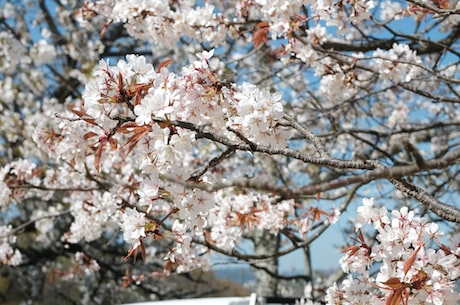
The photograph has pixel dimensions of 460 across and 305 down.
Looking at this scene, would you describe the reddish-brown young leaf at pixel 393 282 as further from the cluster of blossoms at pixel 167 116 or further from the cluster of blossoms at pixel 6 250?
the cluster of blossoms at pixel 6 250

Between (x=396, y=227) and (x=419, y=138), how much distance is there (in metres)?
3.81

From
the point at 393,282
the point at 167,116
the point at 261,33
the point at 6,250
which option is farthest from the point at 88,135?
the point at 6,250

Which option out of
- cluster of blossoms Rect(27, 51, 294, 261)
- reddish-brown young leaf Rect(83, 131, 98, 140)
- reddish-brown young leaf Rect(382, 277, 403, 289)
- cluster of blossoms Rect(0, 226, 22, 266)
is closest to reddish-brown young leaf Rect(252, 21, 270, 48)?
cluster of blossoms Rect(27, 51, 294, 261)

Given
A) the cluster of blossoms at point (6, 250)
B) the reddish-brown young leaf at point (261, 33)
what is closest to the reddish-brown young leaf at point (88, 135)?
the reddish-brown young leaf at point (261, 33)

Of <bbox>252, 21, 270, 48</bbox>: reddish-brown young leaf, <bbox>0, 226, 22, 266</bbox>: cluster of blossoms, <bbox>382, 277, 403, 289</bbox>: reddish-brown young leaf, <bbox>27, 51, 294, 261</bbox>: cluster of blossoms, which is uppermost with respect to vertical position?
<bbox>252, 21, 270, 48</bbox>: reddish-brown young leaf

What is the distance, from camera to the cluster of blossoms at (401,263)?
0.90 metres

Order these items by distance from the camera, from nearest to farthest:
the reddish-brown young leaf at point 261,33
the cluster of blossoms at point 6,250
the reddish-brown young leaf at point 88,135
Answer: the reddish-brown young leaf at point 88,135 < the reddish-brown young leaf at point 261,33 < the cluster of blossoms at point 6,250

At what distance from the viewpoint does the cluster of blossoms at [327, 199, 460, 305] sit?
90 centimetres

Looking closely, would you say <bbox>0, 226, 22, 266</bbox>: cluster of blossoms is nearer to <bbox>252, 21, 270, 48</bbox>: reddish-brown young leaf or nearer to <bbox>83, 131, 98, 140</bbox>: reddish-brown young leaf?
<bbox>252, 21, 270, 48</bbox>: reddish-brown young leaf

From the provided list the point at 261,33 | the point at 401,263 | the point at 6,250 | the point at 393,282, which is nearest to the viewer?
the point at 393,282

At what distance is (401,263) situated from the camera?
98 centimetres

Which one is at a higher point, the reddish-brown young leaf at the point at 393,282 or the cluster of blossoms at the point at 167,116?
the cluster of blossoms at the point at 167,116

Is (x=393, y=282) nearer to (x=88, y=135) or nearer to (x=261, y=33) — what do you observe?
(x=88, y=135)

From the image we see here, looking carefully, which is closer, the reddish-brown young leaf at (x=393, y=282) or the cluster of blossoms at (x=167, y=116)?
the reddish-brown young leaf at (x=393, y=282)
